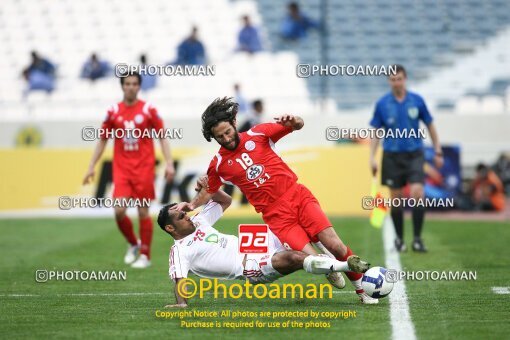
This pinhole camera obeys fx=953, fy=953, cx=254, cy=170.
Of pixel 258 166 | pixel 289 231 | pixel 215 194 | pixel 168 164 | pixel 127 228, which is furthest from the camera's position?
pixel 127 228

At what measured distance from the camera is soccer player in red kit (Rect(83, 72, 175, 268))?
434 inches

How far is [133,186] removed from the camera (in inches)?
440

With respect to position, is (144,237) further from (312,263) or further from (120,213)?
(312,263)

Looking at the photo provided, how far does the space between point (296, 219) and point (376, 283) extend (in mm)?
838

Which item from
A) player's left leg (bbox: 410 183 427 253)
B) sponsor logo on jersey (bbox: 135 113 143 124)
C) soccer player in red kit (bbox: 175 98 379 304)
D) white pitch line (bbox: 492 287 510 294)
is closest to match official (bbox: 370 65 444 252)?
player's left leg (bbox: 410 183 427 253)

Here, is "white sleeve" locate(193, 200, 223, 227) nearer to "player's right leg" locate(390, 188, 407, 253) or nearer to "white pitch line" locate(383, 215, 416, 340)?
"white pitch line" locate(383, 215, 416, 340)

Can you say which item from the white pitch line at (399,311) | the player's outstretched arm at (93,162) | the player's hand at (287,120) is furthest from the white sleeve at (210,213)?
the player's outstretched arm at (93,162)

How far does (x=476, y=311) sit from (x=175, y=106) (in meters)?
16.6

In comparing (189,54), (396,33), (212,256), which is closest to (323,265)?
(212,256)

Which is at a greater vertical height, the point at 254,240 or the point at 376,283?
the point at 254,240

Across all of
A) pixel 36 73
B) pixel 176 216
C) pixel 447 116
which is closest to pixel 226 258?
pixel 176 216

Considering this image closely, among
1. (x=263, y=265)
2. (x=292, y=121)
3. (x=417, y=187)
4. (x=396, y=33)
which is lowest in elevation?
(x=396, y=33)

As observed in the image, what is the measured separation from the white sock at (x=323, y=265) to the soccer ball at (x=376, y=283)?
17.7 inches

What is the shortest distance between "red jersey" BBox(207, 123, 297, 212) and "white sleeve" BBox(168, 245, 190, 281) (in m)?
0.76
